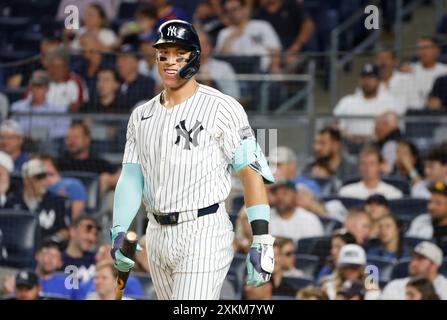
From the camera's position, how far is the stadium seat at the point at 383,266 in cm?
917

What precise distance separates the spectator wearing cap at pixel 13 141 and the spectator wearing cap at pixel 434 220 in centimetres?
A: 306

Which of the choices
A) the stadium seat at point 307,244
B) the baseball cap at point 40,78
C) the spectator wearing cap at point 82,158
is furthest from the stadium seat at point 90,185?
the stadium seat at point 307,244

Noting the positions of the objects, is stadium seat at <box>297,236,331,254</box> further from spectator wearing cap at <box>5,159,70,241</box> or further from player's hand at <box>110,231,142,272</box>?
player's hand at <box>110,231,142,272</box>

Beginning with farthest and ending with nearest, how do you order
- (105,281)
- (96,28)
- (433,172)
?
1. (96,28)
2. (433,172)
3. (105,281)

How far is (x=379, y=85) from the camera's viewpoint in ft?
35.4

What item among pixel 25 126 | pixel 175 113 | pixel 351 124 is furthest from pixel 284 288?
pixel 175 113

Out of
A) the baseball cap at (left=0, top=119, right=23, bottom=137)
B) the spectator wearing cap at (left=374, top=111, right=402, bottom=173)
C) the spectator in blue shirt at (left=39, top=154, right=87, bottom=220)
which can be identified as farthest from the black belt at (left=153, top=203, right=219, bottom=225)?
the baseball cap at (left=0, top=119, right=23, bottom=137)

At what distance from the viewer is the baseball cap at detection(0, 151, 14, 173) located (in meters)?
10.2

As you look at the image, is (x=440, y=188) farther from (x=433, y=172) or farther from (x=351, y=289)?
(x=351, y=289)

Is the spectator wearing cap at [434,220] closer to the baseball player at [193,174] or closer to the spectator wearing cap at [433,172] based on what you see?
the spectator wearing cap at [433,172]

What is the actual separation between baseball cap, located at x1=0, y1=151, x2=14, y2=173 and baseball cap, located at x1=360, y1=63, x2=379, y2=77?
2.92 m

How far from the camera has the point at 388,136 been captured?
10.4 metres

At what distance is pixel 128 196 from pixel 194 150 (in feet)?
1.38

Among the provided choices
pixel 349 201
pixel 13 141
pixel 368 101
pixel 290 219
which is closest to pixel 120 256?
pixel 290 219
